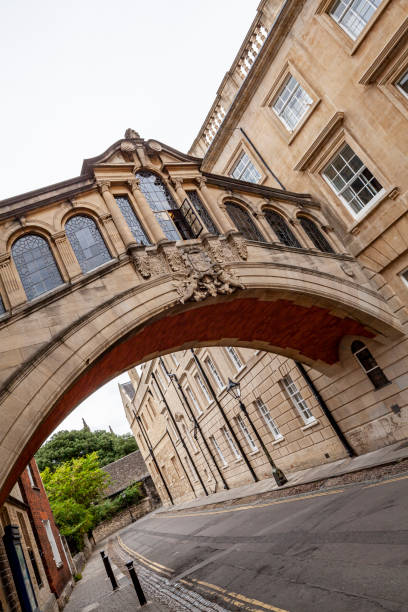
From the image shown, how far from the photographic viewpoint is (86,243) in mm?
9711

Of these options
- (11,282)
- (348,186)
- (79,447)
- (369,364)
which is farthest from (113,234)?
(79,447)

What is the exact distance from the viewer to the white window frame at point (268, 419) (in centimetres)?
1741

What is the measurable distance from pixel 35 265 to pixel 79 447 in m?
49.0

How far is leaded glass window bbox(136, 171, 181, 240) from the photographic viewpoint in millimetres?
11062

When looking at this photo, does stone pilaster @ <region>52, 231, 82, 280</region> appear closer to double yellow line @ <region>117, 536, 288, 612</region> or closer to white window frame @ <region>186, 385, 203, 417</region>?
double yellow line @ <region>117, 536, 288, 612</region>

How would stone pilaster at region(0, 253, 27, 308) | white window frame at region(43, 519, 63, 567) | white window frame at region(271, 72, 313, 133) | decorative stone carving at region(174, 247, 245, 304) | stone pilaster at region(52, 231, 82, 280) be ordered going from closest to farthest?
stone pilaster at region(0, 253, 27, 308)
stone pilaster at region(52, 231, 82, 280)
decorative stone carving at region(174, 247, 245, 304)
white window frame at region(43, 519, 63, 567)
white window frame at region(271, 72, 313, 133)

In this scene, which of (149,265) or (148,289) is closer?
(148,289)

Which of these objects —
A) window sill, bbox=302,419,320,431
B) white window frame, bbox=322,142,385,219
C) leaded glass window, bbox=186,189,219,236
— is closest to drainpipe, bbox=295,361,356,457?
window sill, bbox=302,419,320,431

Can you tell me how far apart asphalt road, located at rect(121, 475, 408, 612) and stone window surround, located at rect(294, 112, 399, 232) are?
848 cm

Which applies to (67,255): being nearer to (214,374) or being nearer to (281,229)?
(281,229)

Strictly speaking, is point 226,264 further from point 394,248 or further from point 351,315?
point 394,248

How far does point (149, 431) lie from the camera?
38.6 m

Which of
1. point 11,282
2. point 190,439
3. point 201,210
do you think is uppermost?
point 201,210

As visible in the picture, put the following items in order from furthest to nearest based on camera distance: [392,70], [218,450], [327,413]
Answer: [218,450]
[327,413]
[392,70]
